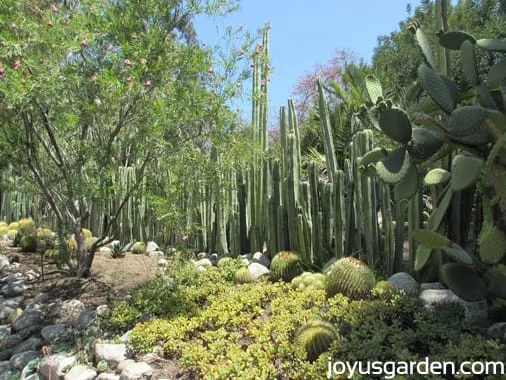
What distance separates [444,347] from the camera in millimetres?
3463

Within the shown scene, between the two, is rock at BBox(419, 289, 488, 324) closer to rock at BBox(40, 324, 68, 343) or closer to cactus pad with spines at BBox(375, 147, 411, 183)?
cactus pad with spines at BBox(375, 147, 411, 183)

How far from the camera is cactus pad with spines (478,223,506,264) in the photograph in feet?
10.6

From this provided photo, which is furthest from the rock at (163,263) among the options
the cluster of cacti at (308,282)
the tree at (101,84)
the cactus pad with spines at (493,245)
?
the cactus pad with spines at (493,245)

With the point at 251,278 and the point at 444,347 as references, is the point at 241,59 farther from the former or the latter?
the point at 444,347

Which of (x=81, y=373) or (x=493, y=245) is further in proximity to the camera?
(x=81, y=373)

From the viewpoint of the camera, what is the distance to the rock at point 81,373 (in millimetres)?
4309

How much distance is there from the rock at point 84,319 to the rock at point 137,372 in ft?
4.84

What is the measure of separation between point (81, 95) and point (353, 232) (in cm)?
348

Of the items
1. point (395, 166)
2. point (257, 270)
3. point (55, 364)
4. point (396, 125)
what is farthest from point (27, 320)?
point (396, 125)

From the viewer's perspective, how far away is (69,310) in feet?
19.3

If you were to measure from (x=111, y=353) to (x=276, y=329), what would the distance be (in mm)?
1604

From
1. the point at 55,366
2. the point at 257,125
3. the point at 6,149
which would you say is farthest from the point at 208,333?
the point at 257,125

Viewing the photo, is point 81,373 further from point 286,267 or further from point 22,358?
point 286,267

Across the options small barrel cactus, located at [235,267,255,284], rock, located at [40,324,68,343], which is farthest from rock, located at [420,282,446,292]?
rock, located at [40,324,68,343]
